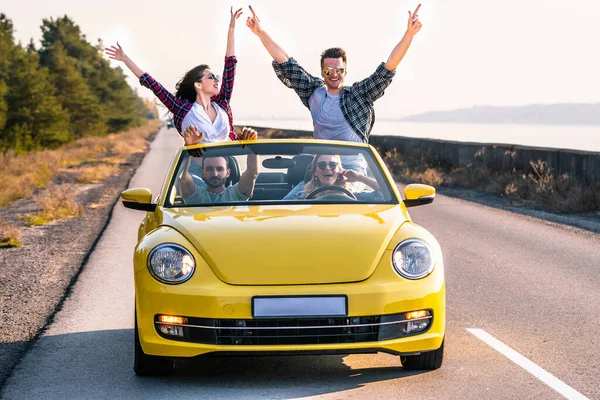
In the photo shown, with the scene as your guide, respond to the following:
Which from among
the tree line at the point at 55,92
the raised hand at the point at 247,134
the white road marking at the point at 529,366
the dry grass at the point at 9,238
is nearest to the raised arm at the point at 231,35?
the raised hand at the point at 247,134

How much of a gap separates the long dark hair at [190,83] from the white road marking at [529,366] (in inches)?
121

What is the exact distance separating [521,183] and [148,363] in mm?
16399

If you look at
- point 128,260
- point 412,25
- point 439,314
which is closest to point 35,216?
point 128,260

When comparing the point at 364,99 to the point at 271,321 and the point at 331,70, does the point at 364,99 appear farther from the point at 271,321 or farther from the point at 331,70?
the point at 271,321

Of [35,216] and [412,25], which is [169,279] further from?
[35,216]

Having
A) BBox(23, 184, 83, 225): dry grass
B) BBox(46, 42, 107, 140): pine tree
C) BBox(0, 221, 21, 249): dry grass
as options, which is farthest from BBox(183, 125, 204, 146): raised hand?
BBox(46, 42, 107, 140): pine tree

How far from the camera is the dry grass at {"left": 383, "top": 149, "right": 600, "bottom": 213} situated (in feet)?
57.7

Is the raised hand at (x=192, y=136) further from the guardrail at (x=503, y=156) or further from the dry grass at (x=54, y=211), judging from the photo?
the guardrail at (x=503, y=156)

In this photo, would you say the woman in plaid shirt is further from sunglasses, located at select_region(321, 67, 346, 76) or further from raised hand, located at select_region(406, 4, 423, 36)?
raised hand, located at select_region(406, 4, 423, 36)

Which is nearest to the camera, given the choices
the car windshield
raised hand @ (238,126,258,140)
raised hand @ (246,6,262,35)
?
the car windshield

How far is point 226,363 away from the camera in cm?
606

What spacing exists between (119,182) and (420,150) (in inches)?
392

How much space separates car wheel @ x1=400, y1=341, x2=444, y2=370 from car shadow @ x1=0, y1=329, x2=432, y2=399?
0.05 metres

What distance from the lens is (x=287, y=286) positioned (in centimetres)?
521
